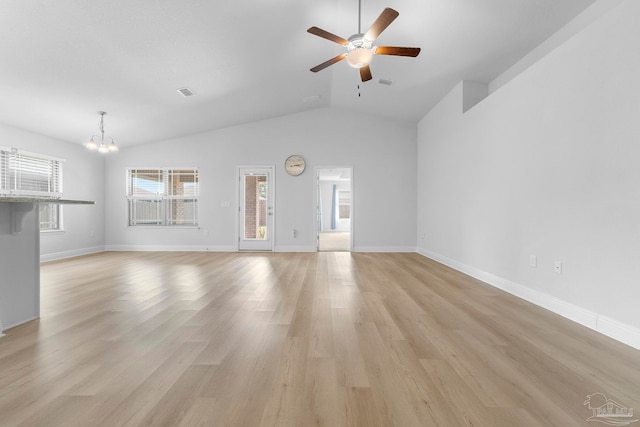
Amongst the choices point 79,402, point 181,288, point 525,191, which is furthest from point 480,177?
point 79,402

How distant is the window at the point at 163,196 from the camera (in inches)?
275

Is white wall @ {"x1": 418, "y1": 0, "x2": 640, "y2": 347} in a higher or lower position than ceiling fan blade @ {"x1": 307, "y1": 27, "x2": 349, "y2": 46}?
lower

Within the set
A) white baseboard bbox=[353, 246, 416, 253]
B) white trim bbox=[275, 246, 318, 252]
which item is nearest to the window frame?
white trim bbox=[275, 246, 318, 252]

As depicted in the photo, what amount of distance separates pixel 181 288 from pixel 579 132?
442cm

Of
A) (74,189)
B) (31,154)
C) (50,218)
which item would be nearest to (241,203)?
(74,189)

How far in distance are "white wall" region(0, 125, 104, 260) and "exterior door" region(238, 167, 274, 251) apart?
3281 mm

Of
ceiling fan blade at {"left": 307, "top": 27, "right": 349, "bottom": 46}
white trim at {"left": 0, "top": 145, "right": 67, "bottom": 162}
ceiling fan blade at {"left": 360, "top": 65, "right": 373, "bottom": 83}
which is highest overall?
ceiling fan blade at {"left": 307, "top": 27, "right": 349, "bottom": 46}

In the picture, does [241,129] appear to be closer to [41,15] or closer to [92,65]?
[92,65]

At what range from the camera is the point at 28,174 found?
17.5 ft

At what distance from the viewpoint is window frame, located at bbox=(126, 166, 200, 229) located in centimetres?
697

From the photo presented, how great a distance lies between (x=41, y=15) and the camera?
2762 millimetres

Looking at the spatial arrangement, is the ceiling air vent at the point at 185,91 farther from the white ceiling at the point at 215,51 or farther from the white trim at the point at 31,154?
the white trim at the point at 31,154

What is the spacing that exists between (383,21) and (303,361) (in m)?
2.76

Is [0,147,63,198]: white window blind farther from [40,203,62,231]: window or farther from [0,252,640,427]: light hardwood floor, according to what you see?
[0,252,640,427]: light hardwood floor
